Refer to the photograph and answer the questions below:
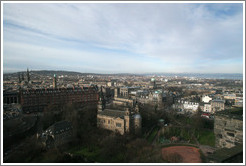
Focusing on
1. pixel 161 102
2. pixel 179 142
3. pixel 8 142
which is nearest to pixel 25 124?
pixel 8 142

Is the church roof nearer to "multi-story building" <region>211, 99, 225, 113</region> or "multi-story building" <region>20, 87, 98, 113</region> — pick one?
"multi-story building" <region>20, 87, 98, 113</region>

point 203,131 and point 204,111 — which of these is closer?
point 203,131

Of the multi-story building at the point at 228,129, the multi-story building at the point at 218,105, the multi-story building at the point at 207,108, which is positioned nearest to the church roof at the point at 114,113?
the multi-story building at the point at 228,129

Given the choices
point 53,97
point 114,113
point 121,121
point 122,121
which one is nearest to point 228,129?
point 122,121

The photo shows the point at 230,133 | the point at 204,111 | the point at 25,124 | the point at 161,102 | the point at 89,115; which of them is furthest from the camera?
the point at 161,102

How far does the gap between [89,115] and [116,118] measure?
7.27 meters

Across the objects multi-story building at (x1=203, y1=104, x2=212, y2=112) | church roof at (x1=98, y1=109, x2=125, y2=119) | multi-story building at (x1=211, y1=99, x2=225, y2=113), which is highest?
church roof at (x1=98, y1=109, x2=125, y2=119)

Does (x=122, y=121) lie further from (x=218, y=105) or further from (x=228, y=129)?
(x=218, y=105)

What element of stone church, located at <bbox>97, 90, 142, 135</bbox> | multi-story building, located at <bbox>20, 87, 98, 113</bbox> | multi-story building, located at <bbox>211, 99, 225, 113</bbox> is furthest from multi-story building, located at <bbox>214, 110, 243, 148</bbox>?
multi-story building, located at <bbox>20, 87, 98, 113</bbox>

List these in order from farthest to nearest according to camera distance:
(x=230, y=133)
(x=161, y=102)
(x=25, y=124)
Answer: (x=161, y=102) → (x=25, y=124) → (x=230, y=133)

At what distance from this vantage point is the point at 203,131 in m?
33.9

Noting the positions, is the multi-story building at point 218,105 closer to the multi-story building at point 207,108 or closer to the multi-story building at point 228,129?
the multi-story building at point 207,108

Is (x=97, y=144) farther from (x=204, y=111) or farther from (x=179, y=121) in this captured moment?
(x=204, y=111)

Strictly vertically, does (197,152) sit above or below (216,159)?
below
